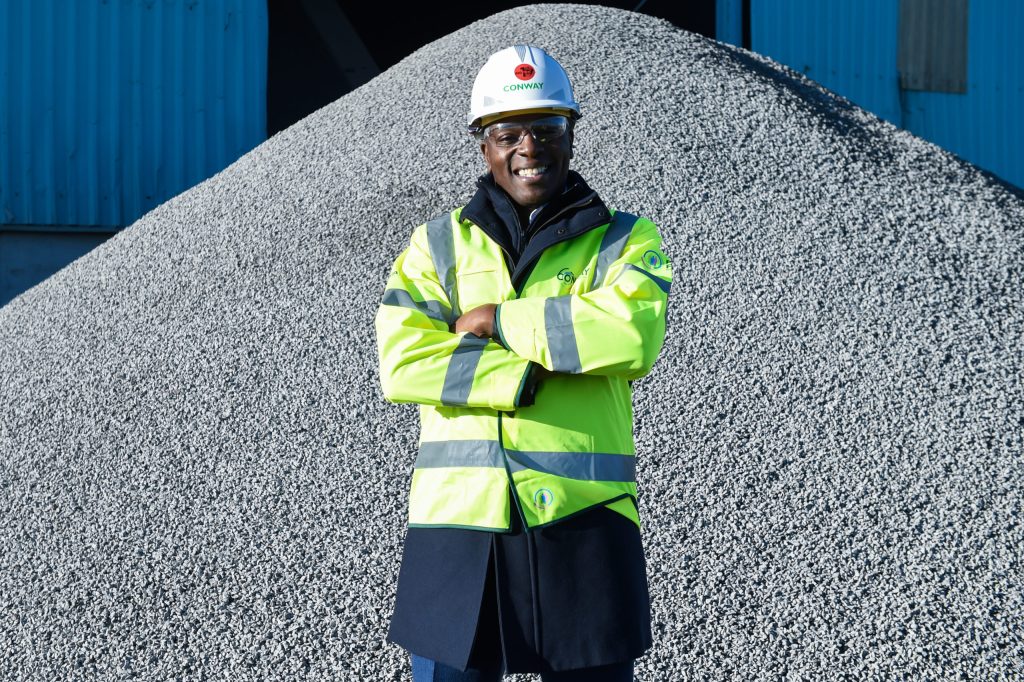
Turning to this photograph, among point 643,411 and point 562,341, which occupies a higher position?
point 562,341

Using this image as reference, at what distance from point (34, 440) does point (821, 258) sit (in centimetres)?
337

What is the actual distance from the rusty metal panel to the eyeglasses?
8.07 meters

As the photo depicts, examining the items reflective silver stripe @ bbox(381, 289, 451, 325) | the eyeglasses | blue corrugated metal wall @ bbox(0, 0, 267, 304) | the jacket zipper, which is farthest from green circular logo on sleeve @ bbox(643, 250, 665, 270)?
blue corrugated metal wall @ bbox(0, 0, 267, 304)

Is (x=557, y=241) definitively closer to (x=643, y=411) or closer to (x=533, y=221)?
(x=533, y=221)

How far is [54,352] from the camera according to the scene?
4.52 m

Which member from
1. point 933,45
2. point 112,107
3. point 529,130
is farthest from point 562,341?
point 933,45

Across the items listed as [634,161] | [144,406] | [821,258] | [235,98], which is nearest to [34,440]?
[144,406]

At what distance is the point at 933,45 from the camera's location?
8.92 metres

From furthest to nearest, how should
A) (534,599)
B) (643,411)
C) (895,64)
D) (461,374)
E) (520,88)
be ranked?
1. (895,64)
2. (643,411)
3. (520,88)
4. (461,374)
5. (534,599)

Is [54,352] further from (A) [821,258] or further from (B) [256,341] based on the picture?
(A) [821,258]

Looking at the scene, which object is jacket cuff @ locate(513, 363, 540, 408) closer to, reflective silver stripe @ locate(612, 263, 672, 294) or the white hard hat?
reflective silver stripe @ locate(612, 263, 672, 294)

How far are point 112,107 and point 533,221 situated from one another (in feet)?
21.2

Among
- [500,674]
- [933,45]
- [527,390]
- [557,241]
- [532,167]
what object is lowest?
[500,674]

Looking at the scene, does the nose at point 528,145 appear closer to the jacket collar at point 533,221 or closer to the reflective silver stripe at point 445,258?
the jacket collar at point 533,221
